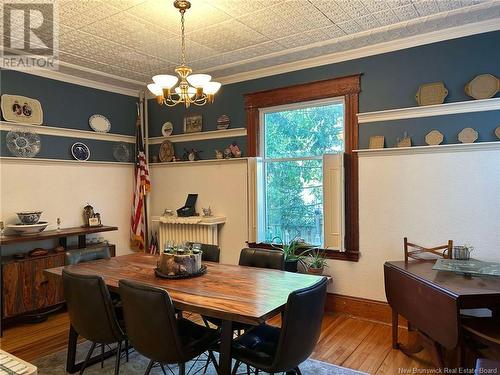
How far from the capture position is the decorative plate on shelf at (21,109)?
378 cm

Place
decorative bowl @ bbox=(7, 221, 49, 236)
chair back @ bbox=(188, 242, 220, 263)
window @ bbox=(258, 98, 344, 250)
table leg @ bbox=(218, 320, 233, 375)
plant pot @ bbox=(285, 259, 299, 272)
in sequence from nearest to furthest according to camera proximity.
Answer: table leg @ bbox=(218, 320, 233, 375) < chair back @ bbox=(188, 242, 220, 263) < decorative bowl @ bbox=(7, 221, 49, 236) < plant pot @ bbox=(285, 259, 299, 272) < window @ bbox=(258, 98, 344, 250)

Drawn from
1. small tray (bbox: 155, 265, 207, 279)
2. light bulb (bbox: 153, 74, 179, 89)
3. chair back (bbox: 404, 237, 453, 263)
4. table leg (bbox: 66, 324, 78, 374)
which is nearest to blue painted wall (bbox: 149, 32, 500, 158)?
chair back (bbox: 404, 237, 453, 263)

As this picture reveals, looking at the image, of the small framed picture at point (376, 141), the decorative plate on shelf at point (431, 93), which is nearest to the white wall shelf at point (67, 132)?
the small framed picture at point (376, 141)

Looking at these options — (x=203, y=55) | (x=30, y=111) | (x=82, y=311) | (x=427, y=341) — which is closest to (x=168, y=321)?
(x=82, y=311)

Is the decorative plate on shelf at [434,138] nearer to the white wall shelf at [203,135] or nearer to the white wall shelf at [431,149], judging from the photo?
the white wall shelf at [431,149]

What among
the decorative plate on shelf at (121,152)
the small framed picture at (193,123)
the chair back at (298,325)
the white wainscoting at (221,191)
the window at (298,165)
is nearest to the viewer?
the chair back at (298,325)

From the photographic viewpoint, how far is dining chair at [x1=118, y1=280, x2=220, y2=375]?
1.90m

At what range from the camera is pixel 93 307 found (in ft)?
7.39

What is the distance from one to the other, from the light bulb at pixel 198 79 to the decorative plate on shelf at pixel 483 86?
89.7 inches

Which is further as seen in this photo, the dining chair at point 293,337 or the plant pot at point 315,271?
the plant pot at point 315,271

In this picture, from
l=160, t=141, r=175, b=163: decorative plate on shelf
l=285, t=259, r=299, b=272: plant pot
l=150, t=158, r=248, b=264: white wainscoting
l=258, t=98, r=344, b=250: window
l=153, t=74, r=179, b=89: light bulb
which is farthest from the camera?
l=160, t=141, r=175, b=163: decorative plate on shelf

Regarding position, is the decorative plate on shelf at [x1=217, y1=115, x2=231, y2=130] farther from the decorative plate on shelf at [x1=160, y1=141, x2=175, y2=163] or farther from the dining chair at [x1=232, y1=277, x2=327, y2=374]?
the dining chair at [x1=232, y1=277, x2=327, y2=374]

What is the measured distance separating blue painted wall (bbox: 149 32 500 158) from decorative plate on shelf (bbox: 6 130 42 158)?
2801 millimetres

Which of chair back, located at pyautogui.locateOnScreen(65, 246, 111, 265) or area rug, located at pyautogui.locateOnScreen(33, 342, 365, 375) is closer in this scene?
area rug, located at pyautogui.locateOnScreen(33, 342, 365, 375)
